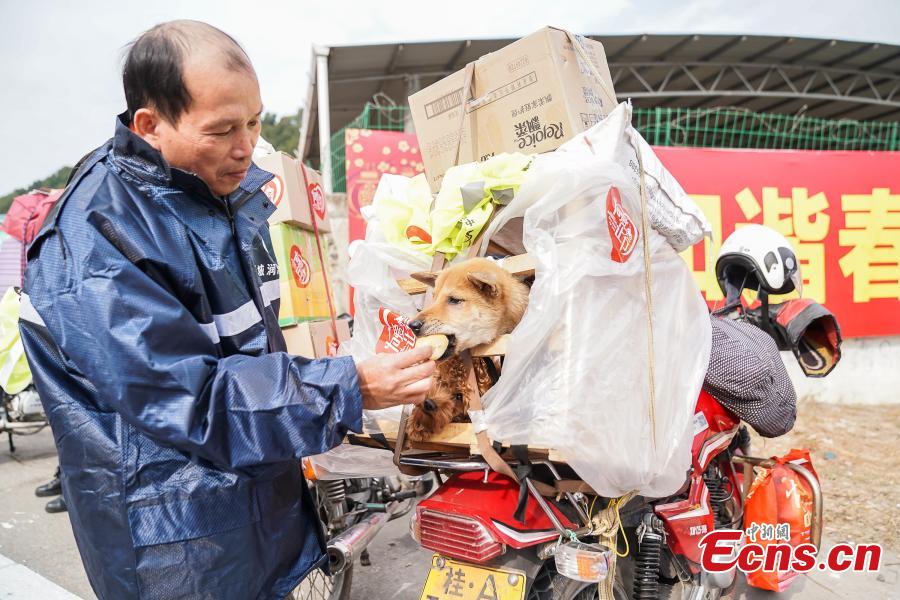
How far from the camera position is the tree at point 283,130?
32312mm

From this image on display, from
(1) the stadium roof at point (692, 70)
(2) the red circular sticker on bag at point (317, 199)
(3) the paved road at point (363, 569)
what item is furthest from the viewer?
(1) the stadium roof at point (692, 70)

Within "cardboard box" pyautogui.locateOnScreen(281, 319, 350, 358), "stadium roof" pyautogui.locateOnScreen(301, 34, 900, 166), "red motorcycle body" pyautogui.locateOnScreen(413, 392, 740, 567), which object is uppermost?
"stadium roof" pyautogui.locateOnScreen(301, 34, 900, 166)

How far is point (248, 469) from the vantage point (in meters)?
1.20

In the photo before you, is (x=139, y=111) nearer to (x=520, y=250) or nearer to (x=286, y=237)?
(x=520, y=250)

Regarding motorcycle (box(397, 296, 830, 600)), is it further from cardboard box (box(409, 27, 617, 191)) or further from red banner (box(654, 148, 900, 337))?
red banner (box(654, 148, 900, 337))

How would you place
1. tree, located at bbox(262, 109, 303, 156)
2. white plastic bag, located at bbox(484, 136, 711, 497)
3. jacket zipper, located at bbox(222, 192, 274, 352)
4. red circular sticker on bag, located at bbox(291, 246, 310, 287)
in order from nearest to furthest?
jacket zipper, located at bbox(222, 192, 274, 352)
white plastic bag, located at bbox(484, 136, 711, 497)
red circular sticker on bag, located at bbox(291, 246, 310, 287)
tree, located at bbox(262, 109, 303, 156)

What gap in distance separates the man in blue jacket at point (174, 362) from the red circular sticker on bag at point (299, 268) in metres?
2.09

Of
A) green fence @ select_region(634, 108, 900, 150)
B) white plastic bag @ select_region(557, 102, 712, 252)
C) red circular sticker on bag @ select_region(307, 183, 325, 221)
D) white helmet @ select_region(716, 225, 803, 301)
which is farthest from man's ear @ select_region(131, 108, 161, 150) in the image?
green fence @ select_region(634, 108, 900, 150)

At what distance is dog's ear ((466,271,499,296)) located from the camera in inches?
73.9

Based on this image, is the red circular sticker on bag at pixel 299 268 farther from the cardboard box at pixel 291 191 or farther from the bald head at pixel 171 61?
the bald head at pixel 171 61

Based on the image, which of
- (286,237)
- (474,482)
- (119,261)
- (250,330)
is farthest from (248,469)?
(286,237)

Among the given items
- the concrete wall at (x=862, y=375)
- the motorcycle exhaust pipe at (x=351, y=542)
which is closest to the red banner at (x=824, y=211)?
the concrete wall at (x=862, y=375)

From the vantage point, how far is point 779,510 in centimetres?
274

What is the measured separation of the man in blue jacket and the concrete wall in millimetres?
7174
